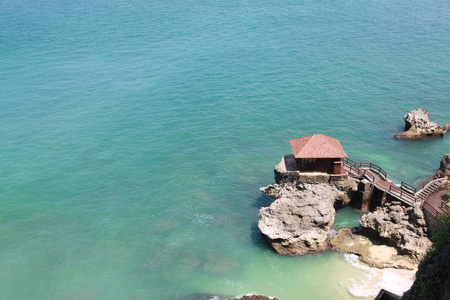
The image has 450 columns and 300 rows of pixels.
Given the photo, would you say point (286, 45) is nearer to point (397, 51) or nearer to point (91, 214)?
point (397, 51)

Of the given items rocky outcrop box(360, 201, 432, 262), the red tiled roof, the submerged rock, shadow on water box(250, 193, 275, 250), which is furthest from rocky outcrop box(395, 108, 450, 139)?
the submerged rock

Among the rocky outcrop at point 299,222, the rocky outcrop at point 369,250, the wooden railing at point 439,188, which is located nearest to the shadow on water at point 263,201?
the rocky outcrop at point 299,222

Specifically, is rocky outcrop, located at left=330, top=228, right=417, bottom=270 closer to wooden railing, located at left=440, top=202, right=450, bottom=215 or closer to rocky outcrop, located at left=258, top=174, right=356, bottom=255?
rocky outcrop, located at left=258, top=174, right=356, bottom=255

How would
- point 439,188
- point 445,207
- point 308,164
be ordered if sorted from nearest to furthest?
point 445,207 < point 439,188 < point 308,164

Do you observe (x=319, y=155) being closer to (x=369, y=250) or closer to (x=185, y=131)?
(x=369, y=250)

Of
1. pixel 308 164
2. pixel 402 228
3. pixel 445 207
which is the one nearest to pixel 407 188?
pixel 445 207

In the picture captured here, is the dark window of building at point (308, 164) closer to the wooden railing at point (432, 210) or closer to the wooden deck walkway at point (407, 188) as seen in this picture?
the wooden deck walkway at point (407, 188)

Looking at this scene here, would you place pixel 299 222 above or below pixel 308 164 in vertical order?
below
